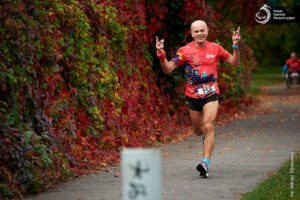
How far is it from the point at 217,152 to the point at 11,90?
468 cm

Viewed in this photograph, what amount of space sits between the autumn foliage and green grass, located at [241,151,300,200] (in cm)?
247

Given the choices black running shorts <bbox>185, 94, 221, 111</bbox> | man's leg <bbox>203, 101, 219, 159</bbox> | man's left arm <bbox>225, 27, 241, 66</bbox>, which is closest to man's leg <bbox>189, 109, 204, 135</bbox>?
black running shorts <bbox>185, 94, 221, 111</bbox>

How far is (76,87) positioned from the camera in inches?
353

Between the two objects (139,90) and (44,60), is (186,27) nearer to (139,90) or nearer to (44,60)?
(139,90)

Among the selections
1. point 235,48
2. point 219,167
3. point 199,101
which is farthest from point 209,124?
point 235,48

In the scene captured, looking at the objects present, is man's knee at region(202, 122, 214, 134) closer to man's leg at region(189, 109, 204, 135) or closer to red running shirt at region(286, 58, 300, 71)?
man's leg at region(189, 109, 204, 135)

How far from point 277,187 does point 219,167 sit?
6.14 ft

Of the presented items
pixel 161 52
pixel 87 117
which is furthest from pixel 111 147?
pixel 161 52

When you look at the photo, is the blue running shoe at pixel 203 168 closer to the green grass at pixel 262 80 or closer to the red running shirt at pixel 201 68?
the red running shirt at pixel 201 68

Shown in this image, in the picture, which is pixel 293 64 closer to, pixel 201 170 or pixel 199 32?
pixel 199 32

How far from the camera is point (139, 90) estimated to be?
12.3 metres

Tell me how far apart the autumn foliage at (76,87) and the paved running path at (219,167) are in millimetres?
464

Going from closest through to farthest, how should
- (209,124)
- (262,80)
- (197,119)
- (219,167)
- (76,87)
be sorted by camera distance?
(209,124) → (197,119) → (219,167) → (76,87) → (262,80)

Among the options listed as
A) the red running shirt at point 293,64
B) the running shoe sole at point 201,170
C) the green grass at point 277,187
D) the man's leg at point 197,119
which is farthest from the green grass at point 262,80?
the running shoe sole at point 201,170
